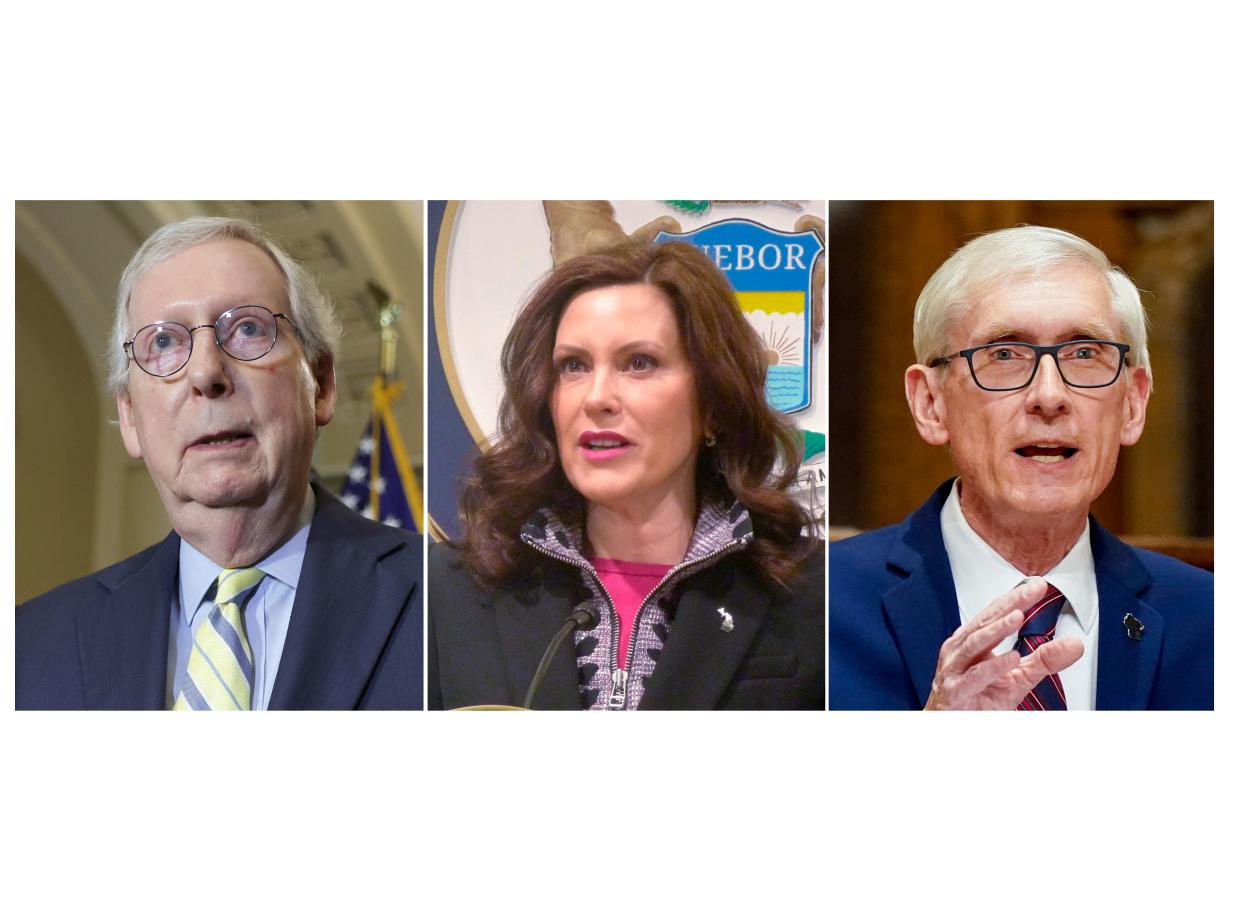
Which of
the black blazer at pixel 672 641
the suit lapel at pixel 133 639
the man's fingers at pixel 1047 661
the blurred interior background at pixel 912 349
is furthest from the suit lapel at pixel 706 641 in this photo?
Result: the suit lapel at pixel 133 639

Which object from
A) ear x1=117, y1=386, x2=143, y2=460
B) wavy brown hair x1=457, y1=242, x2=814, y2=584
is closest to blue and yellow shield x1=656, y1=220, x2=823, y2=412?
wavy brown hair x1=457, y1=242, x2=814, y2=584

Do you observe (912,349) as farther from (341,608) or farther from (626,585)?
(341,608)

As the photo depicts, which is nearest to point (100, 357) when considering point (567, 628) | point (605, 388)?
point (605, 388)

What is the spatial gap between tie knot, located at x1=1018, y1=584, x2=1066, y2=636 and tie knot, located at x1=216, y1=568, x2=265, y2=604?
8.34 feet

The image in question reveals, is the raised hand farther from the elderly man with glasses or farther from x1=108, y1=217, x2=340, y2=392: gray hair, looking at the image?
x1=108, y1=217, x2=340, y2=392: gray hair

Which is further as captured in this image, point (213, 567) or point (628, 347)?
point (213, 567)

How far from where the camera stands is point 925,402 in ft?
13.8

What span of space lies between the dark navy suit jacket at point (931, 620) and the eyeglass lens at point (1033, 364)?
40cm

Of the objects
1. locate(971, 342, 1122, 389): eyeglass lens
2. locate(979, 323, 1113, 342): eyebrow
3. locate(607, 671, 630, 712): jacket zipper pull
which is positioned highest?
locate(979, 323, 1113, 342): eyebrow

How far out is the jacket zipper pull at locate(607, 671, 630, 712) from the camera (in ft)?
13.6

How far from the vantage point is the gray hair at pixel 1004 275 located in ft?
13.6

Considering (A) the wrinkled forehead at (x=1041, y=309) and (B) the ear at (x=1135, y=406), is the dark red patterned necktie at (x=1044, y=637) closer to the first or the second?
(B) the ear at (x=1135, y=406)

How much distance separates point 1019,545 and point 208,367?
2697 mm

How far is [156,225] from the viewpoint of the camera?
13.8 feet
